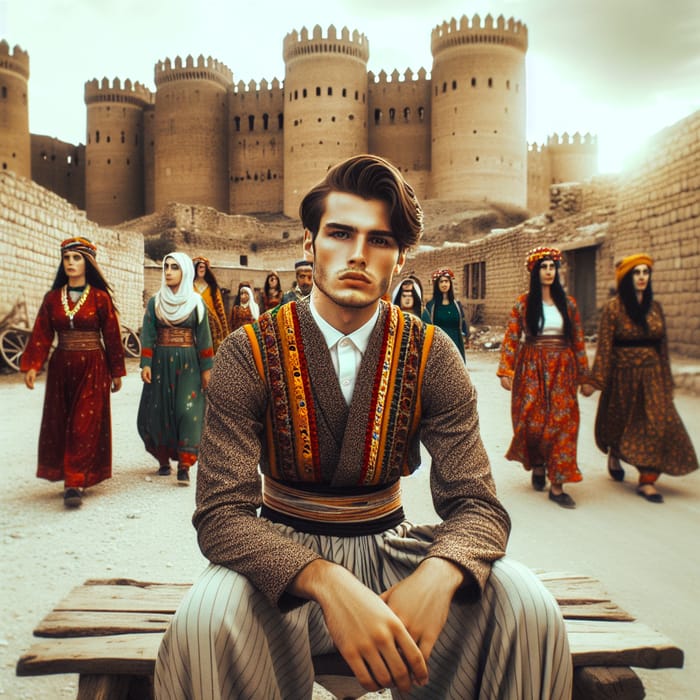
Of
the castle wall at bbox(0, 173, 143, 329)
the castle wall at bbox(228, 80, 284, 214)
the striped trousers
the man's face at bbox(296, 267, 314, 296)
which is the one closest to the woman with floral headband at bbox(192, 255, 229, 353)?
the man's face at bbox(296, 267, 314, 296)

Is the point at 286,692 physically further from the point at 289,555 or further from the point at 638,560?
the point at 638,560

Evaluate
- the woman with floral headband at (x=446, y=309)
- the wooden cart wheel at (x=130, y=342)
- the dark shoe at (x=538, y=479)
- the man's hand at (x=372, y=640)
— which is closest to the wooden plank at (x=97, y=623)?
the man's hand at (x=372, y=640)

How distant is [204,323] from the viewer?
4664mm

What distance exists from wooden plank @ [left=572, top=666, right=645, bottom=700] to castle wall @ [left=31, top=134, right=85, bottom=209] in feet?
161

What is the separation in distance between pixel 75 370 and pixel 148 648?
286 centimetres

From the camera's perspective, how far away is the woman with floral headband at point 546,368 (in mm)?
4039

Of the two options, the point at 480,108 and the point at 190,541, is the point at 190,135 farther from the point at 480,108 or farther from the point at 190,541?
the point at 190,541

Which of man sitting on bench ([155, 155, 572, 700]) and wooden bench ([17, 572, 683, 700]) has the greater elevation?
man sitting on bench ([155, 155, 572, 700])

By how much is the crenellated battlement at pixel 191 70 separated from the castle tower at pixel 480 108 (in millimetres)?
13829

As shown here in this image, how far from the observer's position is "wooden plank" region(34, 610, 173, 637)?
4.83 ft

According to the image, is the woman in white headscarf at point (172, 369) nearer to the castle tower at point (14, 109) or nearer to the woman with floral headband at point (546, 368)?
the woman with floral headband at point (546, 368)

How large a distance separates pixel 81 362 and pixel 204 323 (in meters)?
0.96

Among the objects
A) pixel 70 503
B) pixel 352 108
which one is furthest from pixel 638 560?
pixel 352 108

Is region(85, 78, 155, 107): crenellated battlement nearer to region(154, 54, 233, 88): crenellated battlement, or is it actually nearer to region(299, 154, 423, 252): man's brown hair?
region(154, 54, 233, 88): crenellated battlement
